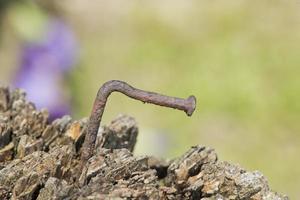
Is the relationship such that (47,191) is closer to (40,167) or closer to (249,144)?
(40,167)

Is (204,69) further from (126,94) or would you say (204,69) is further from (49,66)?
(126,94)

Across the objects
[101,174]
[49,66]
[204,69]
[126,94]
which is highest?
[204,69]

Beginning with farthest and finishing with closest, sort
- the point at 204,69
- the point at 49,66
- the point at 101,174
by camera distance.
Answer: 1. the point at 204,69
2. the point at 49,66
3. the point at 101,174

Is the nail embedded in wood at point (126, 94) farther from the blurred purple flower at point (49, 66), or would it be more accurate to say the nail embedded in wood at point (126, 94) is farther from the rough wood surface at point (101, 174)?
the blurred purple flower at point (49, 66)

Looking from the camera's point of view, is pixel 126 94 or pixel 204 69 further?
pixel 204 69

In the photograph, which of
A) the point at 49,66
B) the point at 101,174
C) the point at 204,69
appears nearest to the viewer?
the point at 101,174

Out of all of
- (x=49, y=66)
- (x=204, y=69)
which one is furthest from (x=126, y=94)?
(x=204, y=69)

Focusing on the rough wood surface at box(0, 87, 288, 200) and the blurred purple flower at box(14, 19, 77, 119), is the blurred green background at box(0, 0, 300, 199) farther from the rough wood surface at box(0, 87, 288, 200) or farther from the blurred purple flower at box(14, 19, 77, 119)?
the rough wood surface at box(0, 87, 288, 200)

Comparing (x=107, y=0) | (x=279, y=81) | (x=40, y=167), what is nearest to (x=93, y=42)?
(x=107, y=0)
